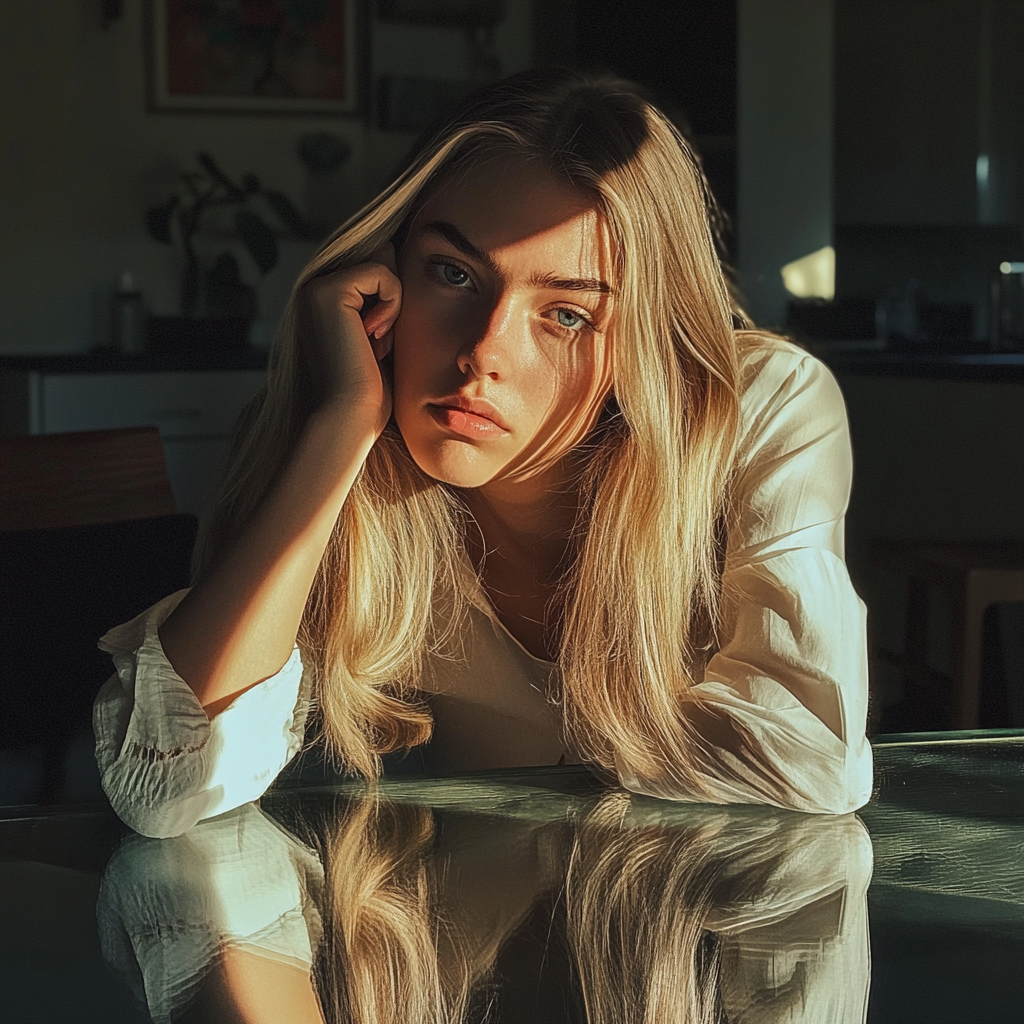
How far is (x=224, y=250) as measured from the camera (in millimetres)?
4184

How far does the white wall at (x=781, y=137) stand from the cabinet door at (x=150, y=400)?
1645 mm

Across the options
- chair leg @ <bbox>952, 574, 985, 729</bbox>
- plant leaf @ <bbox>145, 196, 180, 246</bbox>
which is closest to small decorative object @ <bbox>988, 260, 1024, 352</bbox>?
chair leg @ <bbox>952, 574, 985, 729</bbox>

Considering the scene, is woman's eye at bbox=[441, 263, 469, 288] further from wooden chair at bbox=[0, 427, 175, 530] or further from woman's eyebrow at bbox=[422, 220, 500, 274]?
wooden chair at bbox=[0, 427, 175, 530]

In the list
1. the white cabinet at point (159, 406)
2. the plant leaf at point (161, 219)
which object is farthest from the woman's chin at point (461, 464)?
the plant leaf at point (161, 219)

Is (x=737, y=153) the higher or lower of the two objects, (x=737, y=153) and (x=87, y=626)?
the higher

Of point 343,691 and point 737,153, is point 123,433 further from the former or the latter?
point 737,153

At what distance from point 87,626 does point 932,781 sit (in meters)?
0.93

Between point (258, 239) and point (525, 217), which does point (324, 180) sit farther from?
point (525, 217)

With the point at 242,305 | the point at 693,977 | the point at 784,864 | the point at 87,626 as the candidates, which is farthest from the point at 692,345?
the point at 242,305

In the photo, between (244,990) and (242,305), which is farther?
(242,305)

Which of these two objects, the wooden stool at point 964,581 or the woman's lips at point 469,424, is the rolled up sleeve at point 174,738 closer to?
the woman's lips at point 469,424

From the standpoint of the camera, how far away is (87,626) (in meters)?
1.41

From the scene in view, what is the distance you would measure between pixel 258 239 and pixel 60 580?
2747 millimetres

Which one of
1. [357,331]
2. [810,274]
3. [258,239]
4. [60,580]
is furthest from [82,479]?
[810,274]
